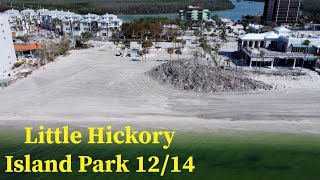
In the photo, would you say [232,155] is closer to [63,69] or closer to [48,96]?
[48,96]

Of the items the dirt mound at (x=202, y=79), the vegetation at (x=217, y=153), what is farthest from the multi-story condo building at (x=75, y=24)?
the vegetation at (x=217, y=153)

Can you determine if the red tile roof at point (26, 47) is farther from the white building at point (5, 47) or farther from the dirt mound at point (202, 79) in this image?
the dirt mound at point (202, 79)

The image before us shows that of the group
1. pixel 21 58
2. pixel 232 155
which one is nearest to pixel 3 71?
pixel 21 58

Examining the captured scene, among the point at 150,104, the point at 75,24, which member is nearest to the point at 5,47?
the point at 150,104

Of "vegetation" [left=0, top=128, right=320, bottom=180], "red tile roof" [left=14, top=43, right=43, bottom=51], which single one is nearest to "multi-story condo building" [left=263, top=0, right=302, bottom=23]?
"red tile roof" [left=14, top=43, right=43, bottom=51]

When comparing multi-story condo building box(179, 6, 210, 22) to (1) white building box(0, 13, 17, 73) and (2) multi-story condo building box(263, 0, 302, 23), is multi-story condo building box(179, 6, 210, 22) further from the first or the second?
(1) white building box(0, 13, 17, 73)

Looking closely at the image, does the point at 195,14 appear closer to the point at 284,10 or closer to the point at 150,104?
the point at 284,10
